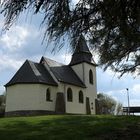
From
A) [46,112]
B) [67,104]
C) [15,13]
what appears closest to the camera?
[15,13]

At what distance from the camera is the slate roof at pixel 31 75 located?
4666 cm

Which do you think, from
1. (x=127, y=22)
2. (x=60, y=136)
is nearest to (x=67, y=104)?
(x=60, y=136)

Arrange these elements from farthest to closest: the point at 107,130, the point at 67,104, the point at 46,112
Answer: the point at 67,104
the point at 46,112
the point at 107,130

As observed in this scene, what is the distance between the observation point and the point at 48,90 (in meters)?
47.7

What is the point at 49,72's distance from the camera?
50.2 metres

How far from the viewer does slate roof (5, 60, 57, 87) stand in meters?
46.7

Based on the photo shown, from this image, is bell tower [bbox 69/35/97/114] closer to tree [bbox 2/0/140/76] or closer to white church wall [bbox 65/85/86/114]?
white church wall [bbox 65/85/86/114]

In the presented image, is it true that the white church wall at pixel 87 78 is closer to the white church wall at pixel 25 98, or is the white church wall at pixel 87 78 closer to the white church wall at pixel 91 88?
the white church wall at pixel 91 88

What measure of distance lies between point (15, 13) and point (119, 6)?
2.95 meters

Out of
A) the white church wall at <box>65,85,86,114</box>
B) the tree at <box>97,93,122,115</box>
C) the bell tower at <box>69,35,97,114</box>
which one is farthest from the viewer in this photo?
the tree at <box>97,93,122,115</box>

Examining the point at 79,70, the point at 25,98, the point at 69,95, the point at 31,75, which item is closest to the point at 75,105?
the point at 69,95

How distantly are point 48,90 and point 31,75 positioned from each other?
2.92 metres

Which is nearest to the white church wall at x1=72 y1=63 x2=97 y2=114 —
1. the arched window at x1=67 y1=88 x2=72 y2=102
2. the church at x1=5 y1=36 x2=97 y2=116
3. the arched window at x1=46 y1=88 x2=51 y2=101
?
the church at x1=5 y1=36 x2=97 y2=116

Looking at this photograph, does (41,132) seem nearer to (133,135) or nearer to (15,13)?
(133,135)
